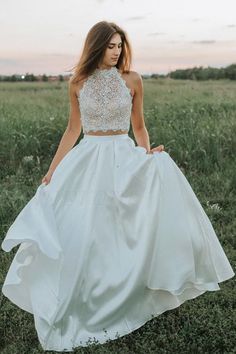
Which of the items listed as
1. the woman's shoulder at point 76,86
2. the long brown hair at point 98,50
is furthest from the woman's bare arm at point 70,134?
the long brown hair at point 98,50

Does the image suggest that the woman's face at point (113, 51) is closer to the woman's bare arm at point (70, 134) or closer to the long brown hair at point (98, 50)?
the long brown hair at point (98, 50)

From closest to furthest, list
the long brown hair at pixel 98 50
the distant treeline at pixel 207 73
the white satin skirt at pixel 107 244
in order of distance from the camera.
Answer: the white satin skirt at pixel 107 244
the long brown hair at pixel 98 50
the distant treeline at pixel 207 73

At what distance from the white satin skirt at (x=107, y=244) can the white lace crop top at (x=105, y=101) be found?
12 cm

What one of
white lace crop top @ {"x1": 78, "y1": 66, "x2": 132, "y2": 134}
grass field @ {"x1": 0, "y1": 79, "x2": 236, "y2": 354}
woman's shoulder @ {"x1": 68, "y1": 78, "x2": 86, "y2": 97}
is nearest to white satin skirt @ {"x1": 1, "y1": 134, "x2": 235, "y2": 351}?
white lace crop top @ {"x1": 78, "y1": 66, "x2": 132, "y2": 134}

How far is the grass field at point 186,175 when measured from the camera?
4.52m

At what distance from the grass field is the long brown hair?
1903 millimetres

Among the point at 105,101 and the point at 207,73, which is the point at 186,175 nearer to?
the point at 105,101

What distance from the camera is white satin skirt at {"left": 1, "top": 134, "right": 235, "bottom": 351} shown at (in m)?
4.21

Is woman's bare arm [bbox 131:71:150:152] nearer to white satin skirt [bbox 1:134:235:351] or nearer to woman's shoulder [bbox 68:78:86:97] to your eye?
A: white satin skirt [bbox 1:134:235:351]

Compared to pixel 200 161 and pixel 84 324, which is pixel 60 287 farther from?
pixel 200 161

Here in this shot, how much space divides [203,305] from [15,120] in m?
7.15

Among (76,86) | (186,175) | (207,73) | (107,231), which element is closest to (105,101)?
(76,86)

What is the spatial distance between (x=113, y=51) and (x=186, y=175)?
15.1 ft

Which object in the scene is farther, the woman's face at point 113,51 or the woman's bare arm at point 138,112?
the woman's bare arm at point 138,112
